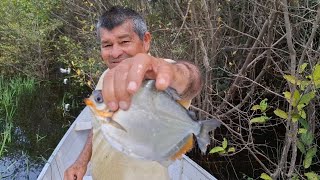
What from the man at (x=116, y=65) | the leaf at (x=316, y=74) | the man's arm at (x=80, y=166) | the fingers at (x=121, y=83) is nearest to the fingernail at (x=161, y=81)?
the fingers at (x=121, y=83)

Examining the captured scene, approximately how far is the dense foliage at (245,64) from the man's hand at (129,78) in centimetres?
211

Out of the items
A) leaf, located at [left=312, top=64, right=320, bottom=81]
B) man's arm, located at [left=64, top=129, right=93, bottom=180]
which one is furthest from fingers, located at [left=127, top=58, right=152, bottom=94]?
leaf, located at [left=312, top=64, right=320, bottom=81]

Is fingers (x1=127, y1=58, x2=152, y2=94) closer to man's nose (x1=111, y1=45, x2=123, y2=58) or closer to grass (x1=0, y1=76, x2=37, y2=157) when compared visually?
man's nose (x1=111, y1=45, x2=123, y2=58)

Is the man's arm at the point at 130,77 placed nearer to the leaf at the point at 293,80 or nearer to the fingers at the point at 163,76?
the fingers at the point at 163,76

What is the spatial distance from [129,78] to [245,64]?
17.8 feet

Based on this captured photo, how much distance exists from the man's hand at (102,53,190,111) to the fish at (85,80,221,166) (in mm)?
37

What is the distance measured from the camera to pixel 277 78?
302 inches

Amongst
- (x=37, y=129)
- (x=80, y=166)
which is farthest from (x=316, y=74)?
(x=37, y=129)

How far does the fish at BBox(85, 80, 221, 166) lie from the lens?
1243mm

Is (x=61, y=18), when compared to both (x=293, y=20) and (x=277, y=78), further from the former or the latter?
(x=293, y=20)

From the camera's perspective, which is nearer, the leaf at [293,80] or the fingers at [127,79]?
the fingers at [127,79]

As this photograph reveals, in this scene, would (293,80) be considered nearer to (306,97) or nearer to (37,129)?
(306,97)

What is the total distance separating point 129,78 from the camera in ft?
3.67

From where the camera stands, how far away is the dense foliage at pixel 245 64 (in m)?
4.48
